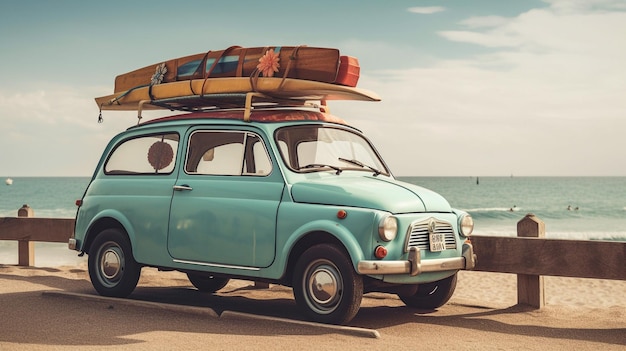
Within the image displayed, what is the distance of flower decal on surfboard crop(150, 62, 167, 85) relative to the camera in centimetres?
1015

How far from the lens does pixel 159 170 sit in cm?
956

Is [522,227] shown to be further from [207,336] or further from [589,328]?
[207,336]

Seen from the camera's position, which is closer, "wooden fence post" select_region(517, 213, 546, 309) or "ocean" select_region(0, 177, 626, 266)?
"wooden fence post" select_region(517, 213, 546, 309)

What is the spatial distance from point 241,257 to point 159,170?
5.87 feet

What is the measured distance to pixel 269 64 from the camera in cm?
889

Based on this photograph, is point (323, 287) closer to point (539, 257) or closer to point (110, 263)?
point (539, 257)

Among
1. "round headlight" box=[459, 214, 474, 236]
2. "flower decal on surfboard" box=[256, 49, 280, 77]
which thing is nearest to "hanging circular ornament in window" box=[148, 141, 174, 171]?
"flower decal on surfboard" box=[256, 49, 280, 77]

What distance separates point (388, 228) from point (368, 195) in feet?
1.42

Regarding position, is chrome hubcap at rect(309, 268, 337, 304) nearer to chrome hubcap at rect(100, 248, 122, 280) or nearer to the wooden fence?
the wooden fence

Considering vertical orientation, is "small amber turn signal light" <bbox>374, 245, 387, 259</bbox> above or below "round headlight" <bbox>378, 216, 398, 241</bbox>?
below

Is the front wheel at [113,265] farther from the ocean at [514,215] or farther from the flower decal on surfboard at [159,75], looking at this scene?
the ocean at [514,215]

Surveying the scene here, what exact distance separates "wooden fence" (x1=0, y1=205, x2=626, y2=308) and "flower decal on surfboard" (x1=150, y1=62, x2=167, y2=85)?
14.0ft

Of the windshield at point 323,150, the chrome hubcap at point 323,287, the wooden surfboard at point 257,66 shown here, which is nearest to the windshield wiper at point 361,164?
the windshield at point 323,150

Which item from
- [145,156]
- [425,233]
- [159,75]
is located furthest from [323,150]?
[159,75]
